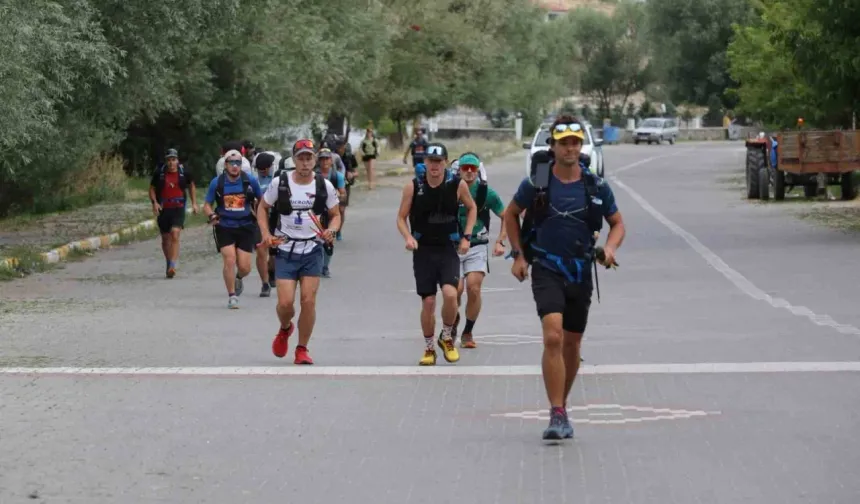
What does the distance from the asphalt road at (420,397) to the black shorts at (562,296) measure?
27.1 inches

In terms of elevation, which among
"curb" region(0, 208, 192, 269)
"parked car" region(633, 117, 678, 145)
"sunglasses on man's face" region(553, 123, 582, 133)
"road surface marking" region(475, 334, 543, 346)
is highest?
"sunglasses on man's face" region(553, 123, 582, 133)

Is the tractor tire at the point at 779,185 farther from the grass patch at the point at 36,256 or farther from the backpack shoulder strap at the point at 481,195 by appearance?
the backpack shoulder strap at the point at 481,195

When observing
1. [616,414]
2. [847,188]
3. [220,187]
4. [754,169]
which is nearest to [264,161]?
[220,187]

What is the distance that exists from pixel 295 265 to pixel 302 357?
700 mm

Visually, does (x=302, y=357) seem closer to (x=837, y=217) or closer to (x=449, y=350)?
(x=449, y=350)

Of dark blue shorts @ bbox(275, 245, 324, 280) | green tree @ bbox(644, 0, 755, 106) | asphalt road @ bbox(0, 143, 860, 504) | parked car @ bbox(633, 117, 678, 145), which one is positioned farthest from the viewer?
green tree @ bbox(644, 0, 755, 106)

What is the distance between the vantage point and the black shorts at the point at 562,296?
8.67 metres

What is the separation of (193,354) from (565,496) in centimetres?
598

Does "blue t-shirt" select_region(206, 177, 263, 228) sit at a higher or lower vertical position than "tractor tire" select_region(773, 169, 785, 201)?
higher

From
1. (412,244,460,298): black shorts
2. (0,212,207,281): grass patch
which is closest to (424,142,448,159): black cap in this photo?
(412,244,460,298): black shorts

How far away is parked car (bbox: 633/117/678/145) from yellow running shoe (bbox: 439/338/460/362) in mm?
79533

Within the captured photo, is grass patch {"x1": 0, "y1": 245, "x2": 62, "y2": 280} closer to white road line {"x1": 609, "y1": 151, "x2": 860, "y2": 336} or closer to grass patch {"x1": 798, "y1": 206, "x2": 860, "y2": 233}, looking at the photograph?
white road line {"x1": 609, "y1": 151, "x2": 860, "y2": 336}

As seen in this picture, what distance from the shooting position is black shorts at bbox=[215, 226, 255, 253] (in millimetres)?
16766

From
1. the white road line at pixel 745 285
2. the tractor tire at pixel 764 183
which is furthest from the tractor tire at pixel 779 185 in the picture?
the white road line at pixel 745 285
